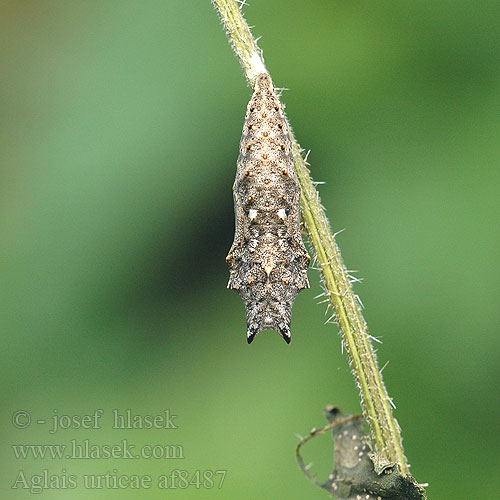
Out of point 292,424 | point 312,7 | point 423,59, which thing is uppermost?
point 312,7

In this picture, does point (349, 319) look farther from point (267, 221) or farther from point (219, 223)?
point (219, 223)

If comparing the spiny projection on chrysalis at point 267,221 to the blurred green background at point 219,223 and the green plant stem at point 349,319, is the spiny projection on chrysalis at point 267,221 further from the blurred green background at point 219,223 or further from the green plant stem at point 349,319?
the blurred green background at point 219,223

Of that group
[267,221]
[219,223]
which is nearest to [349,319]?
[267,221]

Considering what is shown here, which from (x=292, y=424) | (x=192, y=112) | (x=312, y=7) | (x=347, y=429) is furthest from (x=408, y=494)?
Result: (x=312, y=7)

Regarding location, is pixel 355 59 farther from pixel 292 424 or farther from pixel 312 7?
pixel 292 424

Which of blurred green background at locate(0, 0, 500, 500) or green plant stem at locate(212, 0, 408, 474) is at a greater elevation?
blurred green background at locate(0, 0, 500, 500)

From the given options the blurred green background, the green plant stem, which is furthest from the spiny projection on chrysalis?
the blurred green background

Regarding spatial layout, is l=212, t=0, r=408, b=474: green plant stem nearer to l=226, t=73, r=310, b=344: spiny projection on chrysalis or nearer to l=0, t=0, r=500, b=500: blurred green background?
l=226, t=73, r=310, b=344: spiny projection on chrysalis
